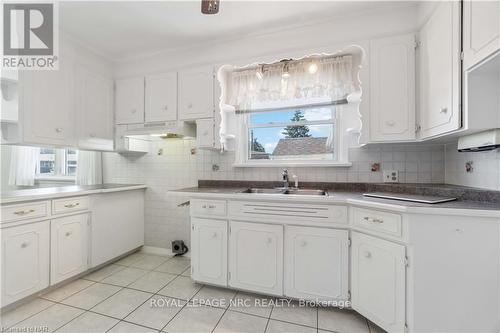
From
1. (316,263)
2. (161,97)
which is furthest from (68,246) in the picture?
(316,263)

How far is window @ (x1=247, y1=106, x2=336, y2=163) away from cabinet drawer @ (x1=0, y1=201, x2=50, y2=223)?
76.4 inches

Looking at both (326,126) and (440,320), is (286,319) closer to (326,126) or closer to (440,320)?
(440,320)

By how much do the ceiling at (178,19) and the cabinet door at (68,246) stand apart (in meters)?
1.81

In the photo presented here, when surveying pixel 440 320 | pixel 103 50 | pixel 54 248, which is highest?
pixel 103 50

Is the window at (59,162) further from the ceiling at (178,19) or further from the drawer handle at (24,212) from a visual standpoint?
the ceiling at (178,19)

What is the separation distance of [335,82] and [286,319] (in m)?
2.08

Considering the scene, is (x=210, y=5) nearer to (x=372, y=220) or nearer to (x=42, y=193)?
(x=372, y=220)

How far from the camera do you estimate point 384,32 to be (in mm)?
1792

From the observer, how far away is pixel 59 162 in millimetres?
3037

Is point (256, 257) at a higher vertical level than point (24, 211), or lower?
lower

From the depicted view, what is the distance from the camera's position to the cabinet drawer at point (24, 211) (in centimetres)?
161

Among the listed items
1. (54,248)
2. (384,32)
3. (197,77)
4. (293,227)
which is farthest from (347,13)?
(54,248)

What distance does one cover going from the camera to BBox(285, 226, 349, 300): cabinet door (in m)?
1.64

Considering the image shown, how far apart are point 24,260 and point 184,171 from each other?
1546 mm
